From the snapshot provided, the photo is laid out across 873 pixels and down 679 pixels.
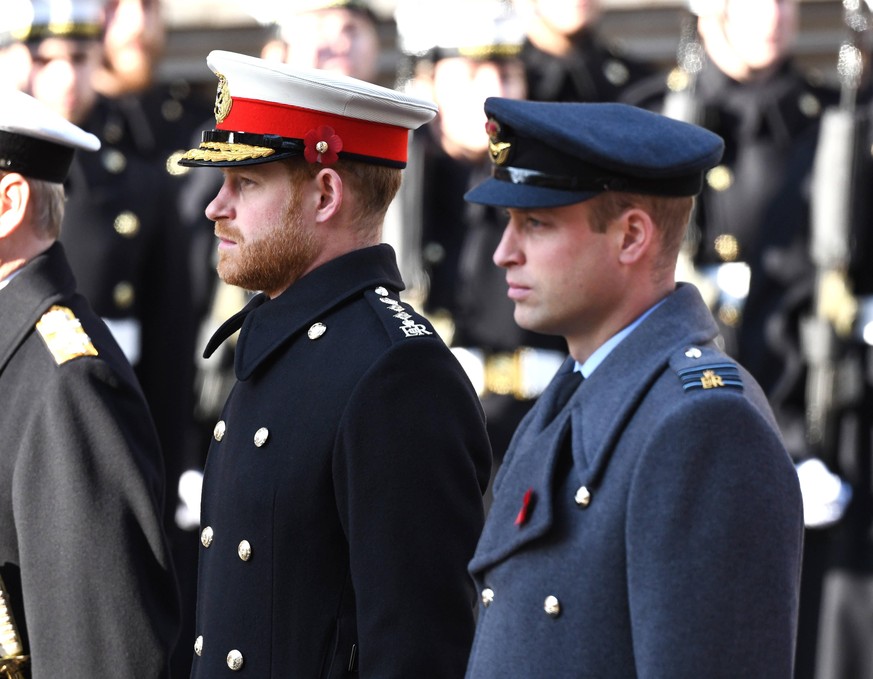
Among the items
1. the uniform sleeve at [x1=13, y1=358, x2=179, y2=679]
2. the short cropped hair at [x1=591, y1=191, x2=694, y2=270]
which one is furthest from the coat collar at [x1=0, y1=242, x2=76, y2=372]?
the short cropped hair at [x1=591, y1=191, x2=694, y2=270]

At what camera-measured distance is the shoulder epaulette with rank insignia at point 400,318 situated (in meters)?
3.32

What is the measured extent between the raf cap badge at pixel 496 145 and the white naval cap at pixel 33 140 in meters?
1.29

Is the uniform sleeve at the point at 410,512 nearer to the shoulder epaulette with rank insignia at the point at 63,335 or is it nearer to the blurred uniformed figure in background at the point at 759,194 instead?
the shoulder epaulette with rank insignia at the point at 63,335

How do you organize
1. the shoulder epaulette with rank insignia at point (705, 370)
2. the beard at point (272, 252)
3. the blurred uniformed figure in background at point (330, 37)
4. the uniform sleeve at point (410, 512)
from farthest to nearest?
the blurred uniformed figure in background at point (330, 37), the beard at point (272, 252), the uniform sleeve at point (410, 512), the shoulder epaulette with rank insignia at point (705, 370)

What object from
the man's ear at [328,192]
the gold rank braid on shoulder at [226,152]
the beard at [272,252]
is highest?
the gold rank braid on shoulder at [226,152]

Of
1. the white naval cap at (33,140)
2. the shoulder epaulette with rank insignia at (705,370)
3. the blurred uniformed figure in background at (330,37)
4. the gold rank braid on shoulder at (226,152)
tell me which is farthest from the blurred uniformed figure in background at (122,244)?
the shoulder epaulette with rank insignia at (705,370)

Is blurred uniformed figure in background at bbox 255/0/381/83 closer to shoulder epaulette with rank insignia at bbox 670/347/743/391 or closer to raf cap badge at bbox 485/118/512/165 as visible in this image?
raf cap badge at bbox 485/118/512/165

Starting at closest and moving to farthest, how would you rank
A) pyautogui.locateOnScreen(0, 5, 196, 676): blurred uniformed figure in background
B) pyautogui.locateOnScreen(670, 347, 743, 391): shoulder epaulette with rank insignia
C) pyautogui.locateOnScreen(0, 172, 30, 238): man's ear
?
pyautogui.locateOnScreen(670, 347, 743, 391): shoulder epaulette with rank insignia → pyautogui.locateOnScreen(0, 172, 30, 238): man's ear → pyautogui.locateOnScreen(0, 5, 196, 676): blurred uniformed figure in background

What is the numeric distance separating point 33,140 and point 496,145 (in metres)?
1.36

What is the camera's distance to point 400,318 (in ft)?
11.0

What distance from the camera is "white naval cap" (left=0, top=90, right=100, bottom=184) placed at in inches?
161

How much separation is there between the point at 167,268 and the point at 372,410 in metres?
4.25

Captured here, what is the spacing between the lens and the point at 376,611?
3.13 metres

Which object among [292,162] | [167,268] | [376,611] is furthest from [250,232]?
[167,268]
